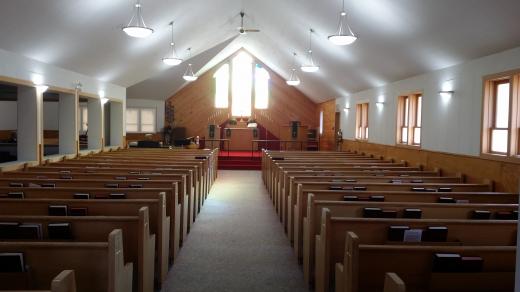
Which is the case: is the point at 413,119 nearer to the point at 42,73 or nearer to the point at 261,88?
the point at 42,73

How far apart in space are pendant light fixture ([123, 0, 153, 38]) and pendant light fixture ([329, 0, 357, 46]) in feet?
8.78

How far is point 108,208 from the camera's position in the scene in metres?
3.64

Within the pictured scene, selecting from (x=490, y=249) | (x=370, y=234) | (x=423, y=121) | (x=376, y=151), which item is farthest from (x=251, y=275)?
(x=376, y=151)

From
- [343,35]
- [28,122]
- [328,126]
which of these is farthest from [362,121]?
[28,122]

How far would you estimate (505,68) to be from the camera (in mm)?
5289

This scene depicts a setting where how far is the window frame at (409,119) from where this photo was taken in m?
8.46

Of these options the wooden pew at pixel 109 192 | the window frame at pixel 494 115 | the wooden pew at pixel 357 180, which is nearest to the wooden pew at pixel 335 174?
the wooden pew at pixel 357 180

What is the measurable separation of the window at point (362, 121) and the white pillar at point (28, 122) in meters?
7.77

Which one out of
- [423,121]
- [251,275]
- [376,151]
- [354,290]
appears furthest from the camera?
[376,151]

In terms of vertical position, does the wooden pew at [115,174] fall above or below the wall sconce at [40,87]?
below

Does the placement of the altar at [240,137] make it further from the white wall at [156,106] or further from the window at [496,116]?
the window at [496,116]

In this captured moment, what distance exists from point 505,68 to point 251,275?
392cm

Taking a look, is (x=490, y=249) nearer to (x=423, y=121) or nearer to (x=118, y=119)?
(x=423, y=121)

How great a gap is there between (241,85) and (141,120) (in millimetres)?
4310
